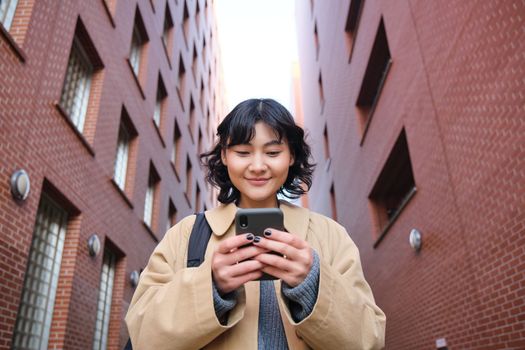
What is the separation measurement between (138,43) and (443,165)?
10.4 m

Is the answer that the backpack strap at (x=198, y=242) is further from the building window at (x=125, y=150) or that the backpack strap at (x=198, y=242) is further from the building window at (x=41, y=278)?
the building window at (x=125, y=150)

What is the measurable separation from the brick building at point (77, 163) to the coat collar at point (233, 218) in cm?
455

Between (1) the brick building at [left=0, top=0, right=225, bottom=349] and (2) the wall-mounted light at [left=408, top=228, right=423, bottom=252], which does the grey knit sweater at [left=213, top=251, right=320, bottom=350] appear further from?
(2) the wall-mounted light at [left=408, top=228, right=423, bottom=252]

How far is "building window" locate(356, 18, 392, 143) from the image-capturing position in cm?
1066

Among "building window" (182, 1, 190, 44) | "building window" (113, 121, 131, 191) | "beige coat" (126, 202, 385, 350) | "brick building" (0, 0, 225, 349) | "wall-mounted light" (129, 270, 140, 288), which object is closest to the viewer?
"beige coat" (126, 202, 385, 350)

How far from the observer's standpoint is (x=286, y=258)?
142 cm

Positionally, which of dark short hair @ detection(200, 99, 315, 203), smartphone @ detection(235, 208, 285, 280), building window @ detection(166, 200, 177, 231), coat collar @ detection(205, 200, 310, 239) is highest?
building window @ detection(166, 200, 177, 231)

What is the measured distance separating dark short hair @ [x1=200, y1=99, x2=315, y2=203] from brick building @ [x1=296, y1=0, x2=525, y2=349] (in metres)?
3.45

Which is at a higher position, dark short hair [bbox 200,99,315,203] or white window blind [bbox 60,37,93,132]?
white window blind [bbox 60,37,93,132]

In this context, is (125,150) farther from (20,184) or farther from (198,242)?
(198,242)

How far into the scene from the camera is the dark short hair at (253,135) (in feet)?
5.94

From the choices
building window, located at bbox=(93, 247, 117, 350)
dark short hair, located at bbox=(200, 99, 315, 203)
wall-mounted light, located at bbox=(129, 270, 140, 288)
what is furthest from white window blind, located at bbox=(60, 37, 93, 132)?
dark short hair, located at bbox=(200, 99, 315, 203)

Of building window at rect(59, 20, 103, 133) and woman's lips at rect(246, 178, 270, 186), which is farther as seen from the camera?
building window at rect(59, 20, 103, 133)

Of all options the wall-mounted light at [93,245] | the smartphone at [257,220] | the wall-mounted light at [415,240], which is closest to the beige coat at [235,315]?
the smartphone at [257,220]
